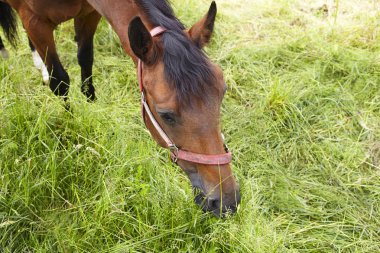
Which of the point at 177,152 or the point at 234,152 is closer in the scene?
the point at 177,152

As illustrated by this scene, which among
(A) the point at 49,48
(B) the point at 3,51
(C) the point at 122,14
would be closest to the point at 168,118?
(C) the point at 122,14

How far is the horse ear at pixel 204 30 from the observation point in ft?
6.79

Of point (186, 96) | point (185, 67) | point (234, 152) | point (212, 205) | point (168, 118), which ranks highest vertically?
point (185, 67)

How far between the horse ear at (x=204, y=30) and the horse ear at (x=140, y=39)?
10.2 inches

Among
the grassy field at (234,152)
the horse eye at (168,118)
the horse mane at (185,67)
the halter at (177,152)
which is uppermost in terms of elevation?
the horse mane at (185,67)

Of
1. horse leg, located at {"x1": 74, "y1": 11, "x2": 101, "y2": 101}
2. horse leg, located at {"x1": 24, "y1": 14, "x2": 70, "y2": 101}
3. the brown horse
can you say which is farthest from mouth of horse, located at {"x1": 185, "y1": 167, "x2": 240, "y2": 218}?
horse leg, located at {"x1": 74, "y1": 11, "x2": 101, "y2": 101}

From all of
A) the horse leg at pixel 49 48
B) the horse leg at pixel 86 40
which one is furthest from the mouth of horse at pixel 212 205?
the horse leg at pixel 86 40

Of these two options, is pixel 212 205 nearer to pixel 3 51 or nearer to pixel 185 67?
pixel 185 67

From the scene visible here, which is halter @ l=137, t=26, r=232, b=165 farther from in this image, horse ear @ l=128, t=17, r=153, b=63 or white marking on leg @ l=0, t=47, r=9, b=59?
white marking on leg @ l=0, t=47, r=9, b=59

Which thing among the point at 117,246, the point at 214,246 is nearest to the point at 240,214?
the point at 214,246

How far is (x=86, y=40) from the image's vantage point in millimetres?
3311

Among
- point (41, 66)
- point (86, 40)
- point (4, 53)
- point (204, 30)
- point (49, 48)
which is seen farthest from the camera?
point (4, 53)

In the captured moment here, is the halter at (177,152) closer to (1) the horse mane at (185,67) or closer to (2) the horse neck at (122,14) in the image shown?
(1) the horse mane at (185,67)

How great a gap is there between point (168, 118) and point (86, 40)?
1730 mm
